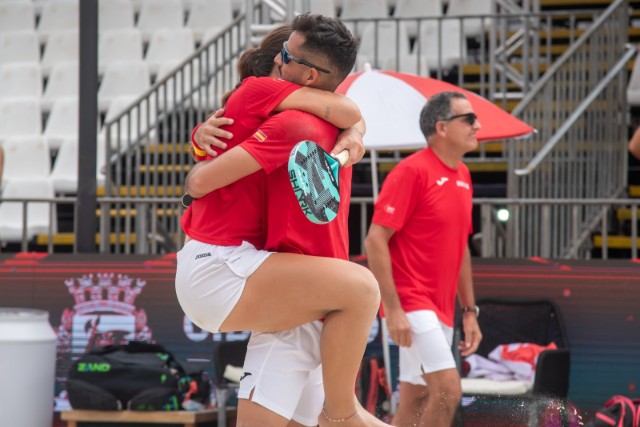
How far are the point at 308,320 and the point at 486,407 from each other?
4.92ft

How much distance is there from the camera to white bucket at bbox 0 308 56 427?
6.77 metres

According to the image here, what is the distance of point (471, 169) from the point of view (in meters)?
9.34

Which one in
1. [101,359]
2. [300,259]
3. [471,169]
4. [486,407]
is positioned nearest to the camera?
[300,259]

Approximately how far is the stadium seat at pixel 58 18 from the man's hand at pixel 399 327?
27.7 feet

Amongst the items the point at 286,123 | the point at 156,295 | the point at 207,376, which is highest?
the point at 286,123

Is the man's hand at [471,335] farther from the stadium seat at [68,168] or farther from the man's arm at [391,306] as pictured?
the stadium seat at [68,168]

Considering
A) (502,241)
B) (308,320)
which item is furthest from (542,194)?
(308,320)

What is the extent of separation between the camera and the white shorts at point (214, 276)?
3.28 m

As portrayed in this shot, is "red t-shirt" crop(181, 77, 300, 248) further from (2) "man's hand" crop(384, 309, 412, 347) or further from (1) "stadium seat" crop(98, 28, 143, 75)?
(1) "stadium seat" crop(98, 28, 143, 75)

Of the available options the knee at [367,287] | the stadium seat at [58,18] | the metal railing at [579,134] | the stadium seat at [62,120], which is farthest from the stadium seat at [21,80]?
the knee at [367,287]

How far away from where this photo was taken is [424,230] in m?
5.58

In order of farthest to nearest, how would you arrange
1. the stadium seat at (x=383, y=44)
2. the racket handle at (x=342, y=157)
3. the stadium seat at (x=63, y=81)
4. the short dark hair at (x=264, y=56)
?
the stadium seat at (x=63, y=81), the stadium seat at (x=383, y=44), the short dark hair at (x=264, y=56), the racket handle at (x=342, y=157)

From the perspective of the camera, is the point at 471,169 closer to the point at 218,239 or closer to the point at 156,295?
the point at 156,295

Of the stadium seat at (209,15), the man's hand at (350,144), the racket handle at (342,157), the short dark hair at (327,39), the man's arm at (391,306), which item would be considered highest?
the stadium seat at (209,15)
